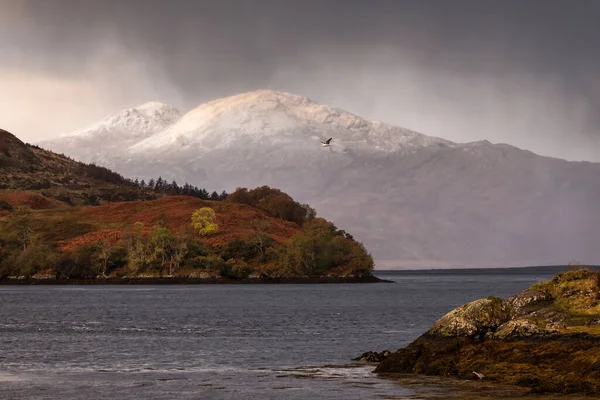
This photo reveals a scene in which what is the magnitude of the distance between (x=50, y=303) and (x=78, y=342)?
269 ft

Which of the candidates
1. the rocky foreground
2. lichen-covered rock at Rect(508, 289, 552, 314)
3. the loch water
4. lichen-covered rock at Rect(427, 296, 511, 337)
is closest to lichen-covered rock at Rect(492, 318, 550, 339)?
the rocky foreground

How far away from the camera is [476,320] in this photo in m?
55.8

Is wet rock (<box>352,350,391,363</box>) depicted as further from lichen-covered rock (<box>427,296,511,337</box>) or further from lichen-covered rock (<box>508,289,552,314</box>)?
lichen-covered rock (<box>508,289,552,314</box>)

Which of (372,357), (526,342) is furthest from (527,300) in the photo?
(372,357)

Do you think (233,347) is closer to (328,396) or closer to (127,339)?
(127,339)

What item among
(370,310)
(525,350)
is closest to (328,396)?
(525,350)

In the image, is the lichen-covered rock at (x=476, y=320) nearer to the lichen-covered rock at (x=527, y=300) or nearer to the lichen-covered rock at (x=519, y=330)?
the lichen-covered rock at (x=519, y=330)

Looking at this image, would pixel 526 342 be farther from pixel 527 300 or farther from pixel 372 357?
pixel 372 357

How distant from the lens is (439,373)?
52156mm

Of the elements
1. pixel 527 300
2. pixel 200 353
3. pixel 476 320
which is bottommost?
pixel 200 353

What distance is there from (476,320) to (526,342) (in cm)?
401

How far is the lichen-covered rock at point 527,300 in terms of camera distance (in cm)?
5825

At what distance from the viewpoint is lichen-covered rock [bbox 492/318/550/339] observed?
53.3m

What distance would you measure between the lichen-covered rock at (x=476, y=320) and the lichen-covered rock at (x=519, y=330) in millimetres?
1093
